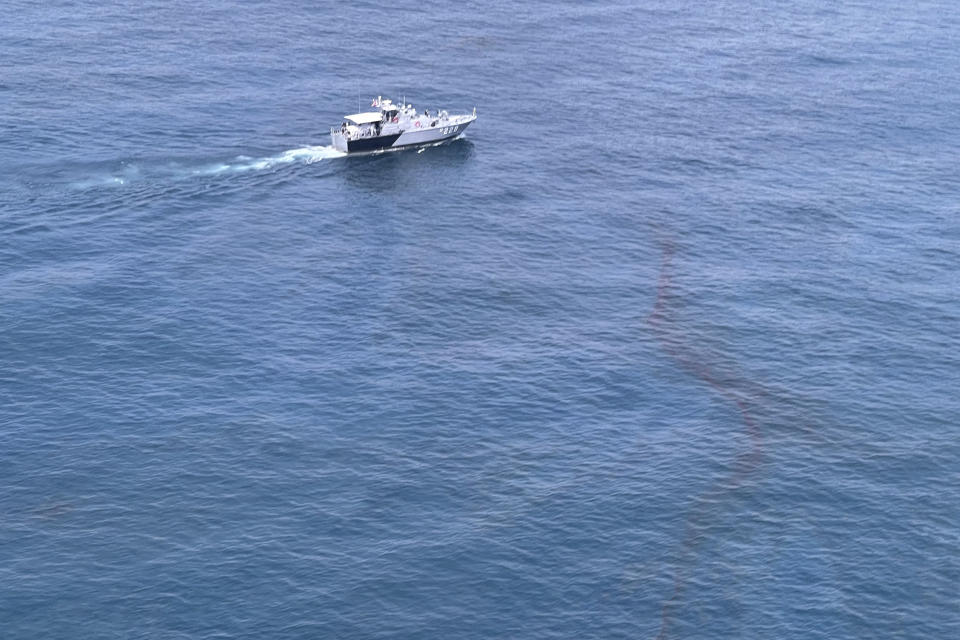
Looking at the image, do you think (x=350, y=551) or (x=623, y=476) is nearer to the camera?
(x=350, y=551)

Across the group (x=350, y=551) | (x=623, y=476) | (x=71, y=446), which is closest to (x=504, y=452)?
(x=623, y=476)

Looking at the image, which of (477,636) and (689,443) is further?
(689,443)

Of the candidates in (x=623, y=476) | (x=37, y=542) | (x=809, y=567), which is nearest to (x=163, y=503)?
(x=37, y=542)

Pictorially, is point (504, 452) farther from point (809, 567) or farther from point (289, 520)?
Result: point (809, 567)

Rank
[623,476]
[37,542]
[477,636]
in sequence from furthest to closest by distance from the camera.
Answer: [623,476] → [37,542] → [477,636]

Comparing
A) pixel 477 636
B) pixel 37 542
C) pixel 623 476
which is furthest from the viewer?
pixel 623 476

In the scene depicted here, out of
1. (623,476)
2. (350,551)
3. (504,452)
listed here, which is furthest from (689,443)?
(350,551)

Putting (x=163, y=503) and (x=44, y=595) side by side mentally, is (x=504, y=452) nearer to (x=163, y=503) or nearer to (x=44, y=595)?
(x=163, y=503)

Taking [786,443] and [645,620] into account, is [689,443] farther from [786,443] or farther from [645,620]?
[645,620]
